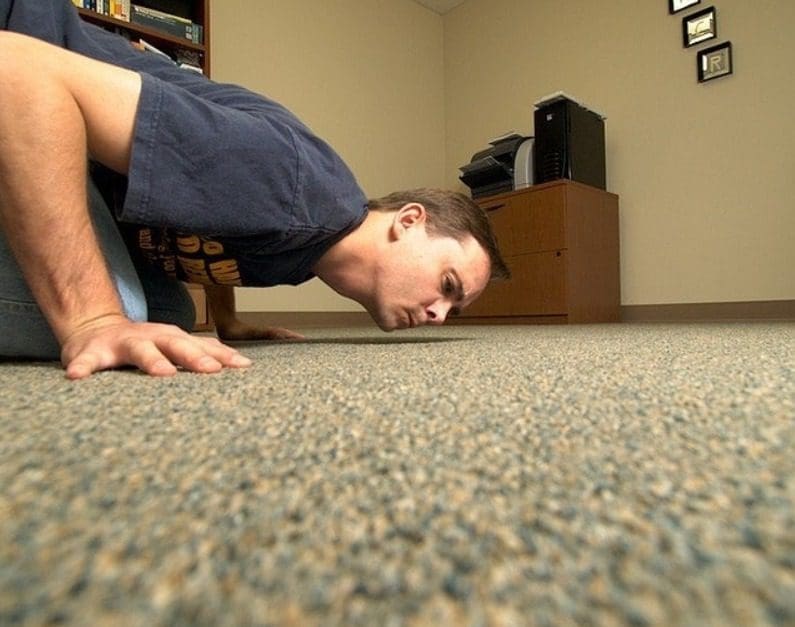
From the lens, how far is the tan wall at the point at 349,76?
2.78 metres

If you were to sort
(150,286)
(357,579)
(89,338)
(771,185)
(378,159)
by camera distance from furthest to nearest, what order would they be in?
(378,159) < (771,185) < (150,286) < (89,338) < (357,579)

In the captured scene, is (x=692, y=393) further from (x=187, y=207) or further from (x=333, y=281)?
(x=333, y=281)

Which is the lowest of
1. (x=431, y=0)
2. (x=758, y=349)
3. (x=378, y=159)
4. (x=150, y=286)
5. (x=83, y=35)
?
(x=758, y=349)

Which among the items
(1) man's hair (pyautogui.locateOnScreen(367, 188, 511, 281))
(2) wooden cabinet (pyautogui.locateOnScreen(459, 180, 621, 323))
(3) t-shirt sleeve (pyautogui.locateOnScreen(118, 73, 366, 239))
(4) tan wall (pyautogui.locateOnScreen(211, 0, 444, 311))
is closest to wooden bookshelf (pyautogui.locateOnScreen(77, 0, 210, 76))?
(4) tan wall (pyautogui.locateOnScreen(211, 0, 444, 311))

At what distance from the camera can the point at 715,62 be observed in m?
2.37

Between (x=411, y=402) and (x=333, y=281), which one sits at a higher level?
(x=333, y=281)

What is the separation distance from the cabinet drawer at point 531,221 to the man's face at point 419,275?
1.54 m

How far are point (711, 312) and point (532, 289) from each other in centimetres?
78

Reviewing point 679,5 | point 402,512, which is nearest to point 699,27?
point 679,5

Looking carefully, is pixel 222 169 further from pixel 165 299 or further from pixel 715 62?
pixel 715 62

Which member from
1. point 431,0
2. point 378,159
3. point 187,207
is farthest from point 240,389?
point 431,0

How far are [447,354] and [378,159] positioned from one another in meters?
2.78

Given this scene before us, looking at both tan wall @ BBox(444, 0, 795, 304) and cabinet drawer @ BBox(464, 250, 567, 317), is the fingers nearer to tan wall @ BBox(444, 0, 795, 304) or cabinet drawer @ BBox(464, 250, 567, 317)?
cabinet drawer @ BBox(464, 250, 567, 317)

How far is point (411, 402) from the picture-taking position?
0.37 m
